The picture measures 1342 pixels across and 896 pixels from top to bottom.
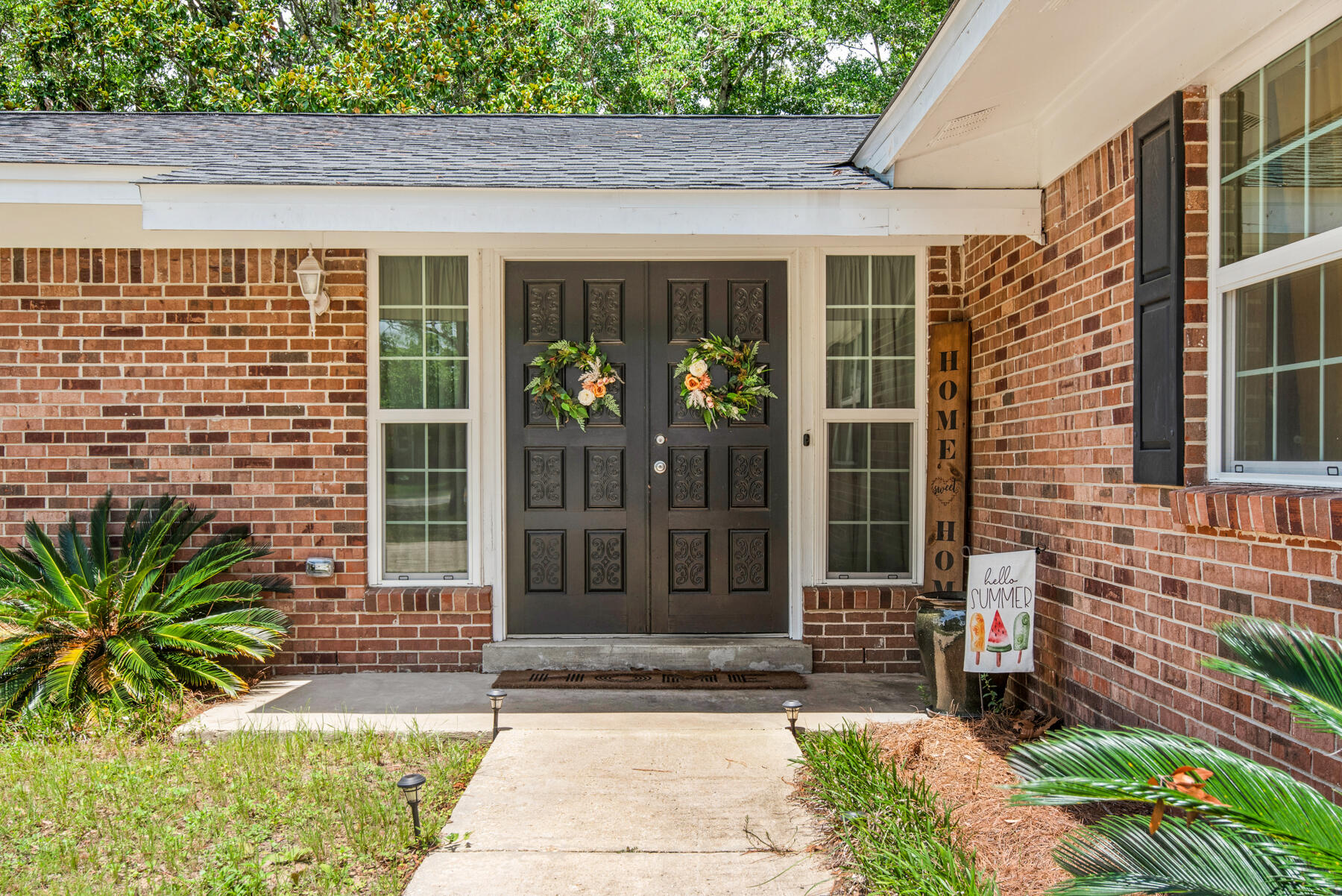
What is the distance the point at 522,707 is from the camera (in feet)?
14.4

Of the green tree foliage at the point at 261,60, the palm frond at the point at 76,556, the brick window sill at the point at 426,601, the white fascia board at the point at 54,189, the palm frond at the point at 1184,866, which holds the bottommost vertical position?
the brick window sill at the point at 426,601

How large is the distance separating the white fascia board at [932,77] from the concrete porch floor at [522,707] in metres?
2.59

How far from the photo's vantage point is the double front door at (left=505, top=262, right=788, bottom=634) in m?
5.18

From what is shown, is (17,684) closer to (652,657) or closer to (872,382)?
(652,657)

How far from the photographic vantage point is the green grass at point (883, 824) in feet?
8.09

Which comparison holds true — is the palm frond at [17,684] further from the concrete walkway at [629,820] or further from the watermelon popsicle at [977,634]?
the watermelon popsicle at [977,634]

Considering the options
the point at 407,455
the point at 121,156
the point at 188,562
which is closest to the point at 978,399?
the point at 407,455

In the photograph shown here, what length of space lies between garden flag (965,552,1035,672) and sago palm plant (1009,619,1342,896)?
1.90 meters

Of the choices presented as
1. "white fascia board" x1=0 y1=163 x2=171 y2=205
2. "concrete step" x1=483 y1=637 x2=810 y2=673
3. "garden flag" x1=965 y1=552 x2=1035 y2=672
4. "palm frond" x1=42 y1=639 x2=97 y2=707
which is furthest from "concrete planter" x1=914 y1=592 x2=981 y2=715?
"white fascia board" x1=0 y1=163 x2=171 y2=205

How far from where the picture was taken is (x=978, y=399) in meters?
4.88

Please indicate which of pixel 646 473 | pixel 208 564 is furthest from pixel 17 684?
pixel 646 473

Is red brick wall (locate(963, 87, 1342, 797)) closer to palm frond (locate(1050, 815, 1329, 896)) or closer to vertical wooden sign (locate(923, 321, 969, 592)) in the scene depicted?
vertical wooden sign (locate(923, 321, 969, 592))

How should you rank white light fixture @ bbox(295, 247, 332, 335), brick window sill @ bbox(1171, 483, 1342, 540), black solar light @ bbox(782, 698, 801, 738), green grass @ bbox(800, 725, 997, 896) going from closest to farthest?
1. brick window sill @ bbox(1171, 483, 1342, 540)
2. green grass @ bbox(800, 725, 997, 896)
3. black solar light @ bbox(782, 698, 801, 738)
4. white light fixture @ bbox(295, 247, 332, 335)

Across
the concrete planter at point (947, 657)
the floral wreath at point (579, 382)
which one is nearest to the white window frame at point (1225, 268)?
the concrete planter at point (947, 657)
